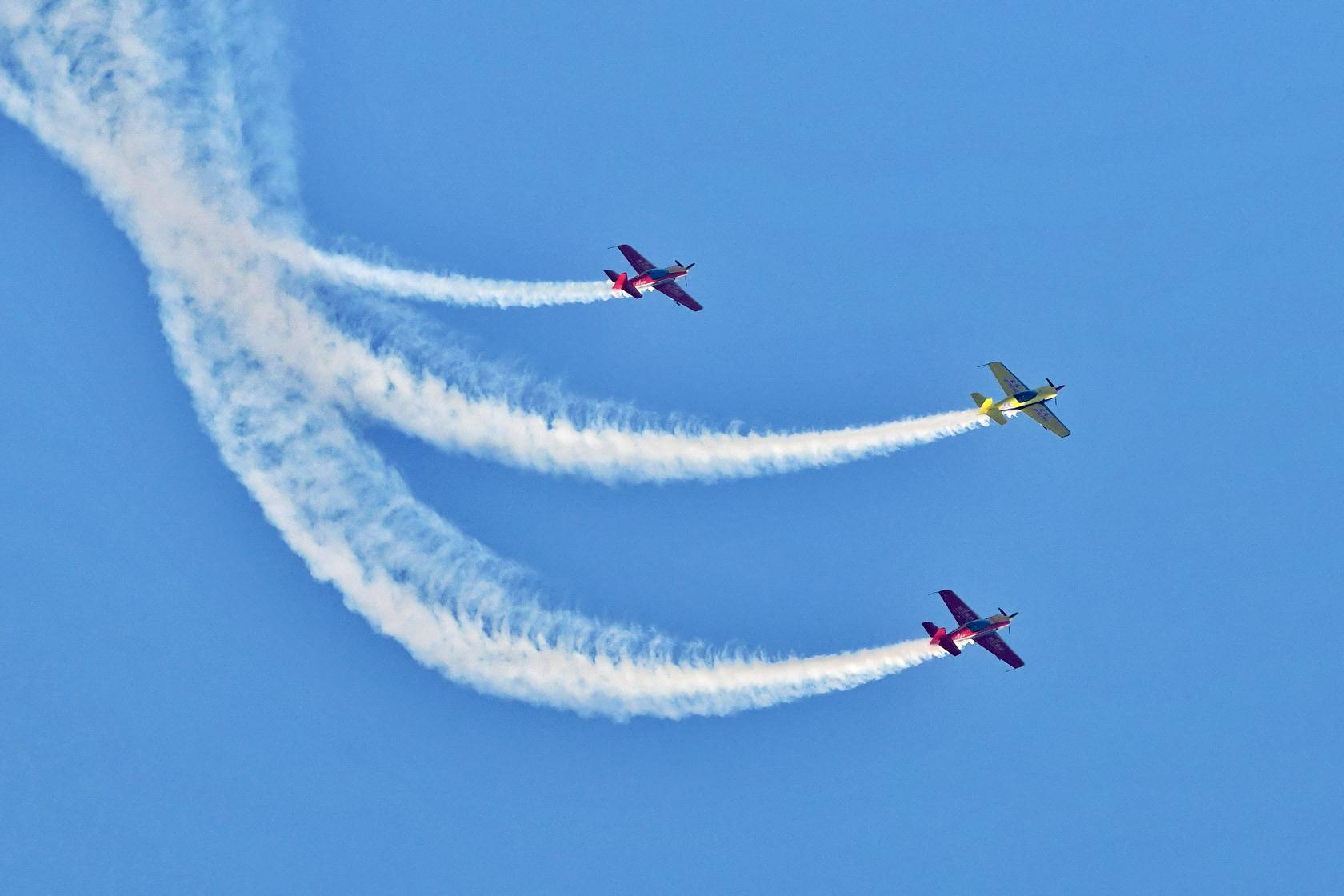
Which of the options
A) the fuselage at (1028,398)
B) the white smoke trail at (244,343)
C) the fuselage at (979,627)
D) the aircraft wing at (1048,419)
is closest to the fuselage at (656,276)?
the white smoke trail at (244,343)

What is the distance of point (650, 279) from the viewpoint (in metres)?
61.1

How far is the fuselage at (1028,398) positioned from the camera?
203 ft

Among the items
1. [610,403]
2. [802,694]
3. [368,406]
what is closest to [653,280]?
[610,403]

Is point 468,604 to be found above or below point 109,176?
below

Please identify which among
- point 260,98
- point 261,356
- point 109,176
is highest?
point 260,98

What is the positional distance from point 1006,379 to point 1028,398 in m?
1.04

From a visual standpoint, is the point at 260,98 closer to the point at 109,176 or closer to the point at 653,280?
the point at 109,176

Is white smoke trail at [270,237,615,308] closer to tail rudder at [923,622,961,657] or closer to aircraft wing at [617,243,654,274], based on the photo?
aircraft wing at [617,243,654,274]

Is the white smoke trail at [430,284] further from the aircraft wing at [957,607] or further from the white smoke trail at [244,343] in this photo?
the aircraft wing at [957,607]

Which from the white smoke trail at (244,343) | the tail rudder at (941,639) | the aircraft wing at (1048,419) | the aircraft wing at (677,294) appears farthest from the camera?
the aircraft wing at (1048,419)

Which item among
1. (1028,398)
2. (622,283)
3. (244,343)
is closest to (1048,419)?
(1028,398)

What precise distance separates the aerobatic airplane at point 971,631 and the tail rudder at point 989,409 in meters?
6.24

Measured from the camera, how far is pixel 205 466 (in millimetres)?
59625

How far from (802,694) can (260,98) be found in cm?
2714
